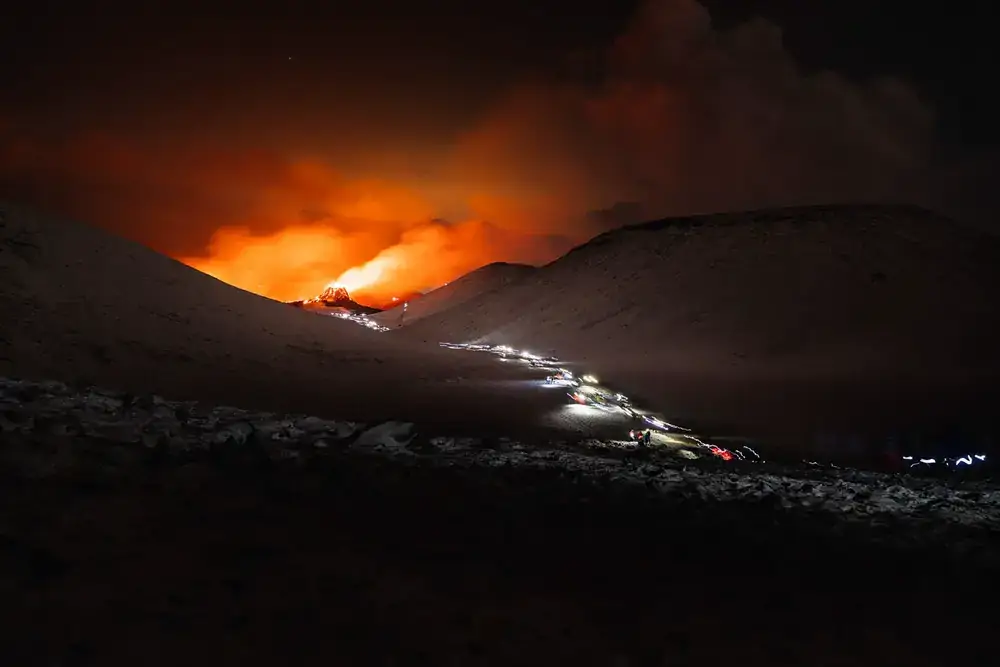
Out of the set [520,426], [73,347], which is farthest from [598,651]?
[73,347]

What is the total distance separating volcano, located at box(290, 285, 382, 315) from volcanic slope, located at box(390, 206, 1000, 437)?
34.0m

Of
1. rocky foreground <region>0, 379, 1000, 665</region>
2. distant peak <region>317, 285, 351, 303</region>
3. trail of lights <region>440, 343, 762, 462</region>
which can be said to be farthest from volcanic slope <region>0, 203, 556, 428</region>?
distant peak <region>317, 285, 351, 303</region>

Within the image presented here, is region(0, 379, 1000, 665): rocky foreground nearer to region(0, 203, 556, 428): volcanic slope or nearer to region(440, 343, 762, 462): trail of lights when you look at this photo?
region(0, 203, 556, 428): volcanic slope

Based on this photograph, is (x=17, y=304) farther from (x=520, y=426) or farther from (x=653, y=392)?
(x=653, y=392)

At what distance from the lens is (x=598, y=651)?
12.9 feet

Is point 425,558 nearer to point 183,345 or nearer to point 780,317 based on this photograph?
point 183,345

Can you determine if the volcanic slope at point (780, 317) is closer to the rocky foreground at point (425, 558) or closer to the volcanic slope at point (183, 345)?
the volcanic slope at point (183, 345)

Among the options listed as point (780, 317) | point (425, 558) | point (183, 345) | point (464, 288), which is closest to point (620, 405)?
point (183, 345)

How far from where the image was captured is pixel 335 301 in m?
97.4

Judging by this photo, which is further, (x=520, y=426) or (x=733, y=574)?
(x=520, y=426)

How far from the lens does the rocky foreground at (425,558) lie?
372 cm

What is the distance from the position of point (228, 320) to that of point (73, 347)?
27.1 ft

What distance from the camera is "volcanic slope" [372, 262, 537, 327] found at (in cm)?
10506

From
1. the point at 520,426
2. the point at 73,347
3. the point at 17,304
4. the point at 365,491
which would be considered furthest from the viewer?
the point at 17,304
